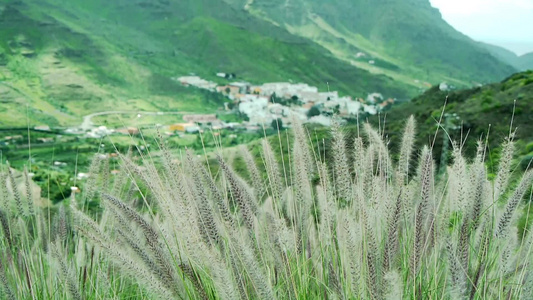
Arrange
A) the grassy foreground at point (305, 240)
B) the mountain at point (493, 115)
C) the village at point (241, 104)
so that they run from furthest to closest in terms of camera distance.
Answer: the village at point (241, 104), the mountain at point (493, 115), the grassy foreground at point (305, 240)

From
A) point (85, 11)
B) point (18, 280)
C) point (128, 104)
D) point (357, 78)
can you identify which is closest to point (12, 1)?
point (85, 11)

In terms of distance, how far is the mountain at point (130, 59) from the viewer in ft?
414

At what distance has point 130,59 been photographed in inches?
6171

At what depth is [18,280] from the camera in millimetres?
2629

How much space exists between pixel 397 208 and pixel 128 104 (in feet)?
431

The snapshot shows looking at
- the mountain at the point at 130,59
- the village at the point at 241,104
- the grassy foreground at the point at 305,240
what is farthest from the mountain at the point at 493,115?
the mountain at the point at 130,59

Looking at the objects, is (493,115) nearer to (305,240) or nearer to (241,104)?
(305,240)

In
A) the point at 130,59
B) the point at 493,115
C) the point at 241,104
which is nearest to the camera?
the point at 493,115

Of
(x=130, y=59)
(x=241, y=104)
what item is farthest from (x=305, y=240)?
(x=130, y=59)

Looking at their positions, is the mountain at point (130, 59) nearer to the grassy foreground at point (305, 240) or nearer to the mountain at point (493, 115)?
the mountain at point (493, 115)

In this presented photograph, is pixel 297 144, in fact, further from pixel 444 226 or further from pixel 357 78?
pixel 357 78

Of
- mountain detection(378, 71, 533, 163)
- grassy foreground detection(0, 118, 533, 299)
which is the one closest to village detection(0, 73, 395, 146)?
mountain detection(378, 71, 533, 163)

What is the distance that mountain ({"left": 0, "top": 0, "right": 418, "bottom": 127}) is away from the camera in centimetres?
12619

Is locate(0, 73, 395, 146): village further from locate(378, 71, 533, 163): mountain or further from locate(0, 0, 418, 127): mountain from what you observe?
locate(378, 71, 533, 163): mountain
